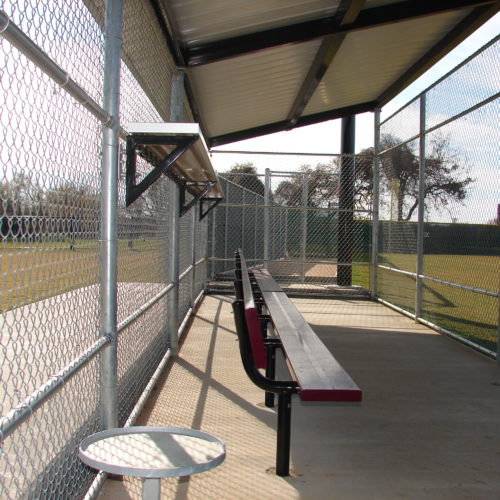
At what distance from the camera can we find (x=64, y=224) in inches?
94.4

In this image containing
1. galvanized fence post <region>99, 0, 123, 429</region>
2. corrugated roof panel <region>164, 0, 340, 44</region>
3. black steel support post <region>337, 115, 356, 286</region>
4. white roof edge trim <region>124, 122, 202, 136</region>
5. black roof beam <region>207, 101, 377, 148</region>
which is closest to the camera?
galvanized fence post <region>99, 0, 123, 429</region>

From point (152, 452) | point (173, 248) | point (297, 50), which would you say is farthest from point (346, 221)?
point (152, 452)

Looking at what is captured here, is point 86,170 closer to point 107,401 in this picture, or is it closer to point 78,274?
point 78,274

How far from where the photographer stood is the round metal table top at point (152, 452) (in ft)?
5.63

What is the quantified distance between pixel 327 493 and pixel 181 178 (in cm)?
355

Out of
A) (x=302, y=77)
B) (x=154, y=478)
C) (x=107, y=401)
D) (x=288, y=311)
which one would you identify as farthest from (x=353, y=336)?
(x=154, y=478)

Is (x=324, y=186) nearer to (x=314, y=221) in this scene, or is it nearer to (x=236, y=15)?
(x=314, y=221)

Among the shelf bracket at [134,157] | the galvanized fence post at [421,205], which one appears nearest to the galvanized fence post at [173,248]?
the shelf bracket at [134,157]

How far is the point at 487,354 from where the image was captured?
6801 mm

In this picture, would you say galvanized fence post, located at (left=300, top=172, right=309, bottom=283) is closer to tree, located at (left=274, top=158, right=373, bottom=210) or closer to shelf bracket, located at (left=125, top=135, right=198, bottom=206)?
tree, located at (left=274, top=158, right=373, bottom=210)

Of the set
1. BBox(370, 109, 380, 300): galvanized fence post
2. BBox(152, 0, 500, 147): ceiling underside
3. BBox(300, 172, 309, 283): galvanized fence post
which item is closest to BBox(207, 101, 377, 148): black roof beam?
BBox(152, 0, 500, 147): ceiling underside

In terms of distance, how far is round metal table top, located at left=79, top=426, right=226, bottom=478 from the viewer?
5.63 ft

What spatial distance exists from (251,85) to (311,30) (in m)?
1.97

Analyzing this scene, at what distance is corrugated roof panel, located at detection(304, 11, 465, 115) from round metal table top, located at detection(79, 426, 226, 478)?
6.40 meters
